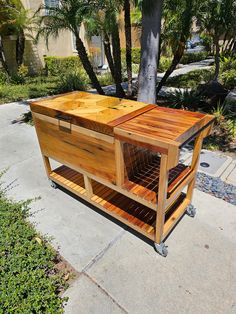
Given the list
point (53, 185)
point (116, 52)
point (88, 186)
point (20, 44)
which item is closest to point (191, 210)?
point (88, 186)

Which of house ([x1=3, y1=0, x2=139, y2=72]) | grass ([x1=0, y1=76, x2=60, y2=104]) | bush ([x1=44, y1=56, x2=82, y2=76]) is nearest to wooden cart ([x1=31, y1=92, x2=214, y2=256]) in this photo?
grass ([x1=0, y1=76, x2=60, y2=104])

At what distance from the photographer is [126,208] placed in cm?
250

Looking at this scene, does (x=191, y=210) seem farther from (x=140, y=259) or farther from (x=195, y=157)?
(x=140, y=259)

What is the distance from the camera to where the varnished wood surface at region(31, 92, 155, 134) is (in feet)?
6.45

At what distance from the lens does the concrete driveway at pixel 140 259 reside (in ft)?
5.89

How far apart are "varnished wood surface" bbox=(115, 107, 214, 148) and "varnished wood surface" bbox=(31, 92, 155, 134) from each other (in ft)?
0.38

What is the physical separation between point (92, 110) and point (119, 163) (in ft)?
2.20

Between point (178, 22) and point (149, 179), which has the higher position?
point (178, 22)

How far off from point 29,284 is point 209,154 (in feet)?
11.2

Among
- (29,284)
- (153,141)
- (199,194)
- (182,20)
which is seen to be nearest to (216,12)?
(182,20)

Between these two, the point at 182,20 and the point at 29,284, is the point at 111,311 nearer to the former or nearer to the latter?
the point at 29,284

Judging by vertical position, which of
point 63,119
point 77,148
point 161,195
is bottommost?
point 161,195

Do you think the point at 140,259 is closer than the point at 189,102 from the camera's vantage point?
Yes

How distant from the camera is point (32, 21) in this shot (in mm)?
11664
